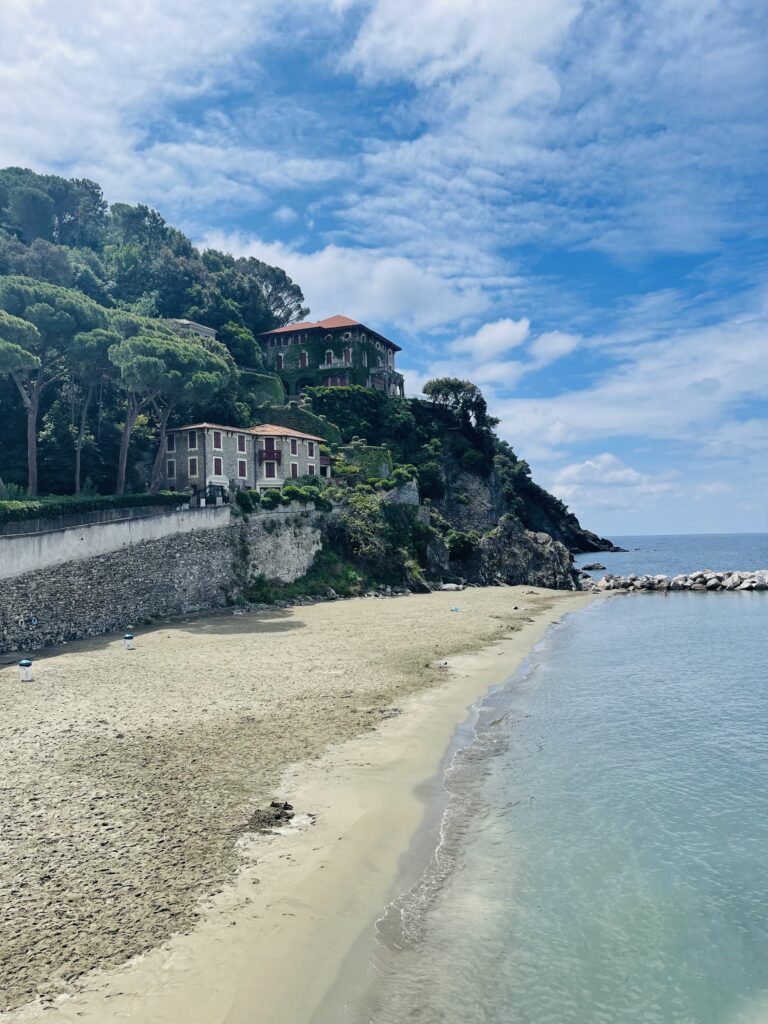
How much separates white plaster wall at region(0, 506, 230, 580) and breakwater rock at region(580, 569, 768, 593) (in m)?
45.6

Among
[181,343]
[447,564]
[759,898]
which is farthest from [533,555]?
[759,898]

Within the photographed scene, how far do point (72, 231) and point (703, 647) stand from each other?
109m

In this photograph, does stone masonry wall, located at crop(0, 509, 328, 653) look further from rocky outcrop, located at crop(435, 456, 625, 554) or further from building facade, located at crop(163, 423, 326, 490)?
rocky outcrop, located at crop(435, 456, 625, 554)

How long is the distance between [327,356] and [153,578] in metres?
54.9

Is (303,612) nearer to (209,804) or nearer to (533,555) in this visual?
(209,804)

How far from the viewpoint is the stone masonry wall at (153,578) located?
97.3ft

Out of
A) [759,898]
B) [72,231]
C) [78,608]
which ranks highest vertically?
[72,231]

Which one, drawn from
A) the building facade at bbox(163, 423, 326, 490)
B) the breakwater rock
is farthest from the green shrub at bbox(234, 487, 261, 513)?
the breakwater rock

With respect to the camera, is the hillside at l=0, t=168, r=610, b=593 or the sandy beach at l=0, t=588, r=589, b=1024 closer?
the sandy beach at l=0, t=588, r=589, b=1024

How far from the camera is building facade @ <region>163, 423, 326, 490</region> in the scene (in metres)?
54.3

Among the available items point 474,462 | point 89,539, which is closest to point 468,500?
point 474,462

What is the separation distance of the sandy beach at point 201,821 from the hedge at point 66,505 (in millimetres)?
9613

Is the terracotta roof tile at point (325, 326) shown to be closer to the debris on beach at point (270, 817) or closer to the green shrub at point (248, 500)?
the green shrub at point (248, 500)

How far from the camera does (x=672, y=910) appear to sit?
1059cm
